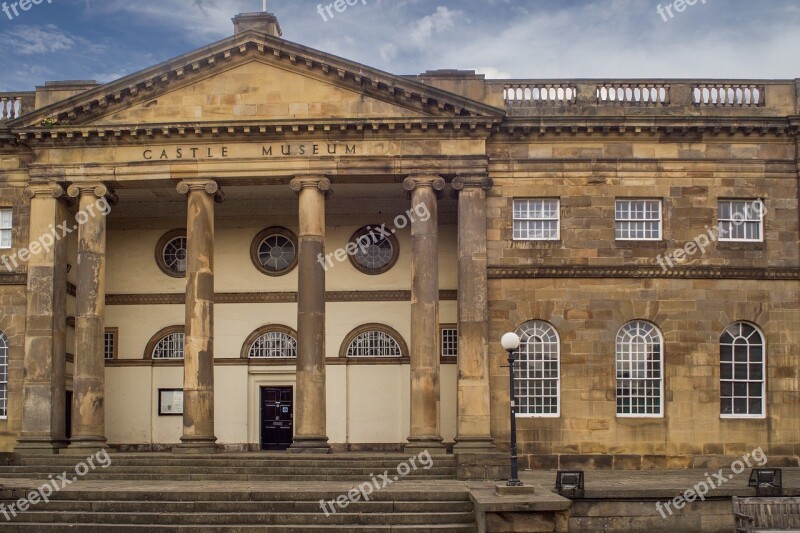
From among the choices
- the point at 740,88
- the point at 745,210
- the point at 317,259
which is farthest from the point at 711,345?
the point at 317,259

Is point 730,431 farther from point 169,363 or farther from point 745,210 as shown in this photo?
point 169,363

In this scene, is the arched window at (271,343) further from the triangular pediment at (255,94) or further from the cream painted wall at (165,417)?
the triangular pediment at (255,94)

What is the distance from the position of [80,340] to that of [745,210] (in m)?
20.7

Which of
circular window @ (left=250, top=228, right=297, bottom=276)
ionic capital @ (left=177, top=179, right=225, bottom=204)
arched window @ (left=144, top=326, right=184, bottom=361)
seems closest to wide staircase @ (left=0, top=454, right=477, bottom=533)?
ionic capital @ (left=177, top=179, right=225, bottom=204)

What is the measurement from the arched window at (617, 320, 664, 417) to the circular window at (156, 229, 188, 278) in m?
15.3

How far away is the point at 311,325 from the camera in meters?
29.5

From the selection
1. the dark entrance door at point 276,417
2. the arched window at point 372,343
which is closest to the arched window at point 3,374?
the dark entrance door at point 276,417

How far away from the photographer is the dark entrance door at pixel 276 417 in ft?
113

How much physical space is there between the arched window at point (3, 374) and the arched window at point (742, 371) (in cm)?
2229

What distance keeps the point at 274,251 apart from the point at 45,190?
8036mm

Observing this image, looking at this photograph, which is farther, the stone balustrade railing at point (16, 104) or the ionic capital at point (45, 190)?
the stone balustrade railing at point (16, 104)

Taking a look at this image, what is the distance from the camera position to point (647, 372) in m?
31.0

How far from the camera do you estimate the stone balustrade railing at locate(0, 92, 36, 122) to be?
32.4m

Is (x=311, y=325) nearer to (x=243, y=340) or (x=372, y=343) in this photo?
(x=372, y=343)
